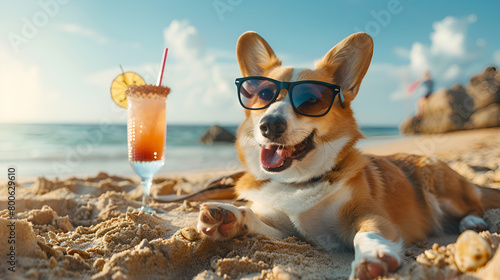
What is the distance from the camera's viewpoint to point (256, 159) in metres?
2.13

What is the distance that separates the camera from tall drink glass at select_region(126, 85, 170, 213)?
2547 millimetres

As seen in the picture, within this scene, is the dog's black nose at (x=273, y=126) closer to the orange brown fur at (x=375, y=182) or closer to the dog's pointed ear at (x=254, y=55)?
the orange brown fur at (x=375, y=182)

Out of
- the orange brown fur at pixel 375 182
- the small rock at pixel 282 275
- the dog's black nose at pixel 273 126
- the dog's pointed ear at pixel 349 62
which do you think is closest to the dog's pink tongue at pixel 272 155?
the dog's black nose at pixel 273 126

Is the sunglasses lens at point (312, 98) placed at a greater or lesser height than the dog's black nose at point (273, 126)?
greater

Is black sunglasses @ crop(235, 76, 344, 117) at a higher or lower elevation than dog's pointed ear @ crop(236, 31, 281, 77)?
lower

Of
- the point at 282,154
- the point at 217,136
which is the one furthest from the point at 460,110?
the point at 282,154

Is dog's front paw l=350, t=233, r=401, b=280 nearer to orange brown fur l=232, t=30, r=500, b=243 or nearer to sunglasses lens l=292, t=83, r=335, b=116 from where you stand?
orange brown fur l=232, t=30, r=500, b=243

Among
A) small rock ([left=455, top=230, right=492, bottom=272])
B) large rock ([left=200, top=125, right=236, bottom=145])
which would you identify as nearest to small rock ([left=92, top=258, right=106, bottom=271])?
small rock ([left=455, top=230, right=492, bottom=272])

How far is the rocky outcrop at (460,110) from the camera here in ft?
52.0

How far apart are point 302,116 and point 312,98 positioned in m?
0.13

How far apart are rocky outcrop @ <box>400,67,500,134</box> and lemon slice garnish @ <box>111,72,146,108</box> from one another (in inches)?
659

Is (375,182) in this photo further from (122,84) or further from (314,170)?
(122,84)

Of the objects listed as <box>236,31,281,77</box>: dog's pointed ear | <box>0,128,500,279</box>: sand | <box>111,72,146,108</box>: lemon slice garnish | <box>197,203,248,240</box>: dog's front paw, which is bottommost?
<box>0,128,500,279</box>: sand

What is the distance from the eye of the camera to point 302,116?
76.6 inches
